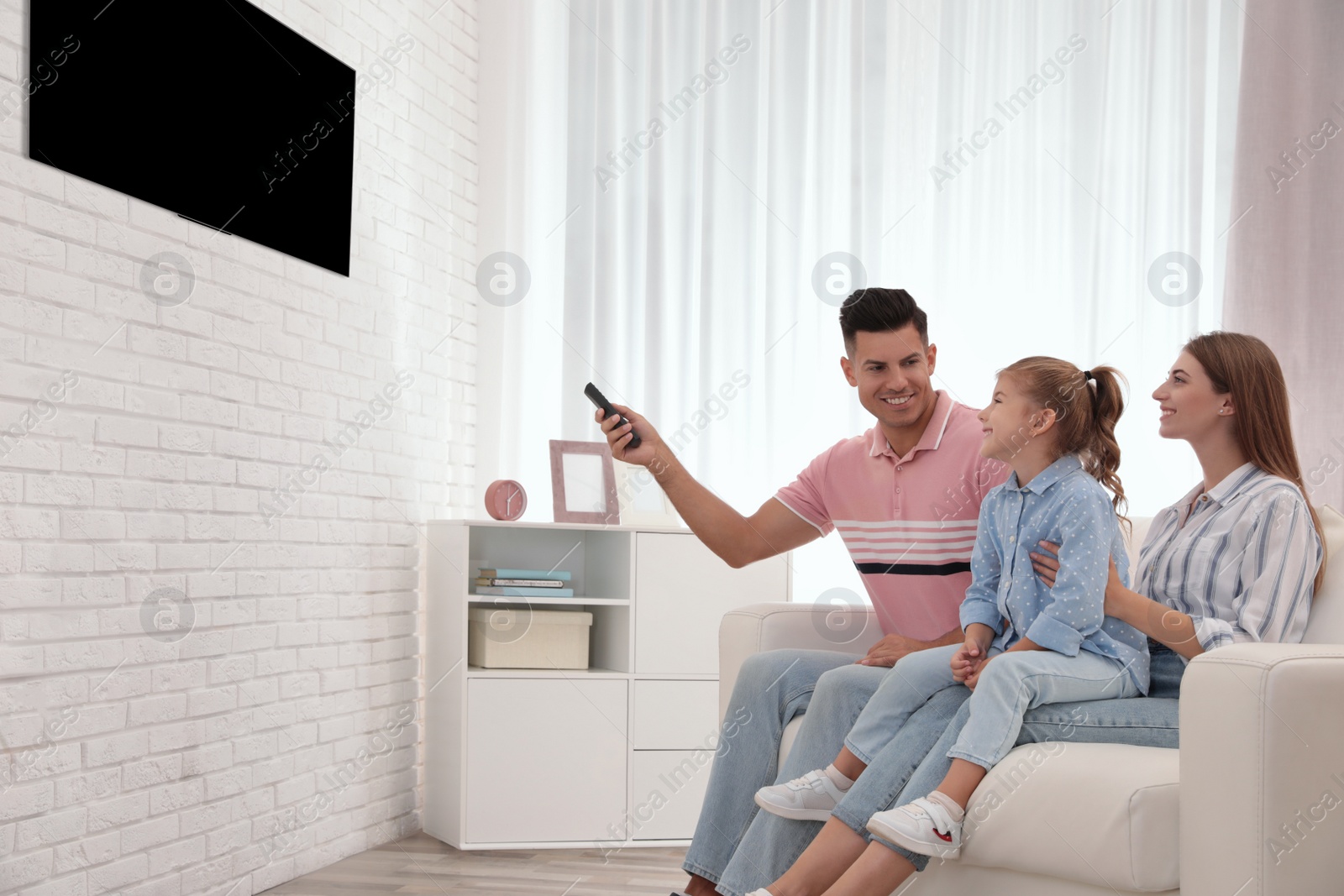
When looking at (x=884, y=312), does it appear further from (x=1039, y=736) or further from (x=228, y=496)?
(x=228, y=496)

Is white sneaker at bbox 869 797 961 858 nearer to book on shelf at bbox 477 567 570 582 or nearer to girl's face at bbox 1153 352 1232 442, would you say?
girl's face at bbox 1153 352 1232 442

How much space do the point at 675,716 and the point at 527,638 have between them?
0.45 m

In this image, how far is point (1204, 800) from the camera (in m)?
1.46

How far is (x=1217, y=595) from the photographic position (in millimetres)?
1868

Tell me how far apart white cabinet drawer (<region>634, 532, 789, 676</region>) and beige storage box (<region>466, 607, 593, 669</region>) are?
0.56ft

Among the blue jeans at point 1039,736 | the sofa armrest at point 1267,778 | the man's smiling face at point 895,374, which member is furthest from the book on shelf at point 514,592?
the sofa armrest at point 1267,778

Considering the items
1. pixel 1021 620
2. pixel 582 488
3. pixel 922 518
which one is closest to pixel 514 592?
pixel 582 488

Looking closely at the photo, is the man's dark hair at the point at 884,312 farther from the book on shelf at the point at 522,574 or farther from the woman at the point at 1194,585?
the book on shelf at the point at 522,574

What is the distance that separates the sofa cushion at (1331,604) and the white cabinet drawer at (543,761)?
1712mm

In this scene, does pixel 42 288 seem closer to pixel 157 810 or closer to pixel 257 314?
pixel 257 314

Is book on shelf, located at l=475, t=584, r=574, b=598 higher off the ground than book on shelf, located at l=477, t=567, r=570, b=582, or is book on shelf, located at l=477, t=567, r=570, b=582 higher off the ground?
book on shelf, located at l=477, t=567, r=570, b=582

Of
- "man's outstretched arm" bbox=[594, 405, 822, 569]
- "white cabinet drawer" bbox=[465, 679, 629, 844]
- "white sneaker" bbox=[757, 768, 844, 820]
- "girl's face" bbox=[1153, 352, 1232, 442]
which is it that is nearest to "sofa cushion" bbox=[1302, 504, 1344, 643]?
"girl's face" bbox=[1153, 352, 1232, 442]

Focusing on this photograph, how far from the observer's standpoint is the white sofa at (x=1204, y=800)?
Answer: 1.43 m

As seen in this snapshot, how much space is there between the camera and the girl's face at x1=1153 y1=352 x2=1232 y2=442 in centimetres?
193
